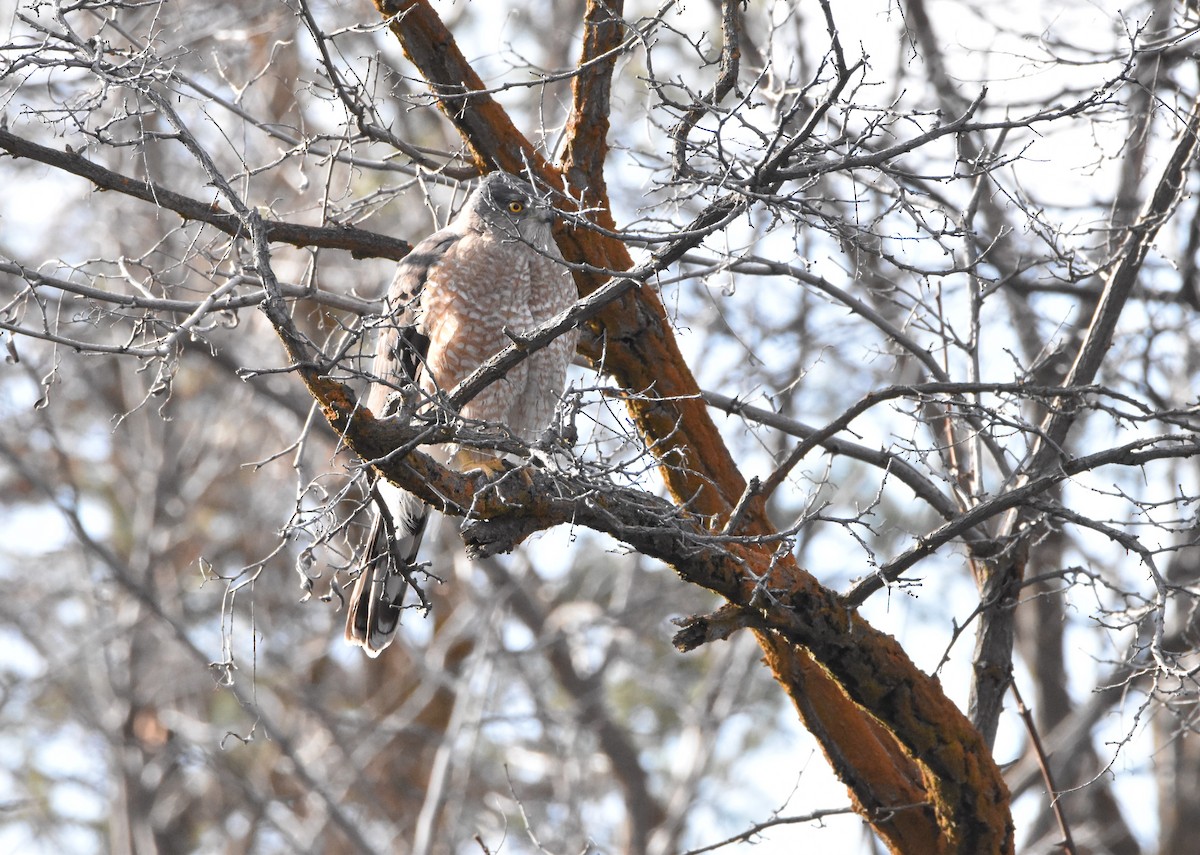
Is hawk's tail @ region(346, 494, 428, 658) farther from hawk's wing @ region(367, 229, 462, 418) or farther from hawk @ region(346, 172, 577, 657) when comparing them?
hawk's wing @ region(367, 229, 462, 418)

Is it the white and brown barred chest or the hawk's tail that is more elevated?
the white and brown barred chest

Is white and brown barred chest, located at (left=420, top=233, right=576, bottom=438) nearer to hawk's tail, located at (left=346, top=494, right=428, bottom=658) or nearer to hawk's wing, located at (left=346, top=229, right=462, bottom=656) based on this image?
hawk's wing, located at (left=346, top=229, right=462, bottom=656)

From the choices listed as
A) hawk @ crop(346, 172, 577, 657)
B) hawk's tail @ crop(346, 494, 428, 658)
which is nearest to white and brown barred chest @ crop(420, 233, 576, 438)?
hawk @ crop(346, 172, 577, 657)

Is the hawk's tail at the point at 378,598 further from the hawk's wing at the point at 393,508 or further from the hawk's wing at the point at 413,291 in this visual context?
the hawk's wing at the point at 413,291

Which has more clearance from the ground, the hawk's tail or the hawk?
the hawk

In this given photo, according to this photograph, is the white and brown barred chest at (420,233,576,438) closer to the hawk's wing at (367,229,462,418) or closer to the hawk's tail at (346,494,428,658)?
the hawk's wing at (367,229,462,418)

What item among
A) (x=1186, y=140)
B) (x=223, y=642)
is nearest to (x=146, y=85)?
(x=223, y=642)

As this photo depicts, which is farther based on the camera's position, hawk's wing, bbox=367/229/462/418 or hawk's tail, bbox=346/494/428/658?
hawk's tail, bbox=346/494/428/658

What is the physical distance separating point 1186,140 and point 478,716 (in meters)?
5.38

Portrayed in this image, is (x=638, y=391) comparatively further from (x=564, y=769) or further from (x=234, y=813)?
(x=234, y=813)

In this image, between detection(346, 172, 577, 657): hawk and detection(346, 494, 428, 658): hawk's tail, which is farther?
detection(346, 494, 428, 658): hawk's tail

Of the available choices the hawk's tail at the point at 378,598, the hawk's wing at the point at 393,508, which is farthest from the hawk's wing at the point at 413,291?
the hawk's tail at the point at 378,598

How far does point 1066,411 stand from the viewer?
377 centimetres

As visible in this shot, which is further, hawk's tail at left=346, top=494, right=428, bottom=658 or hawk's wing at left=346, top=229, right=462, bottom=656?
hawk's tail at left=346, top=494, right=428, bottom=658
